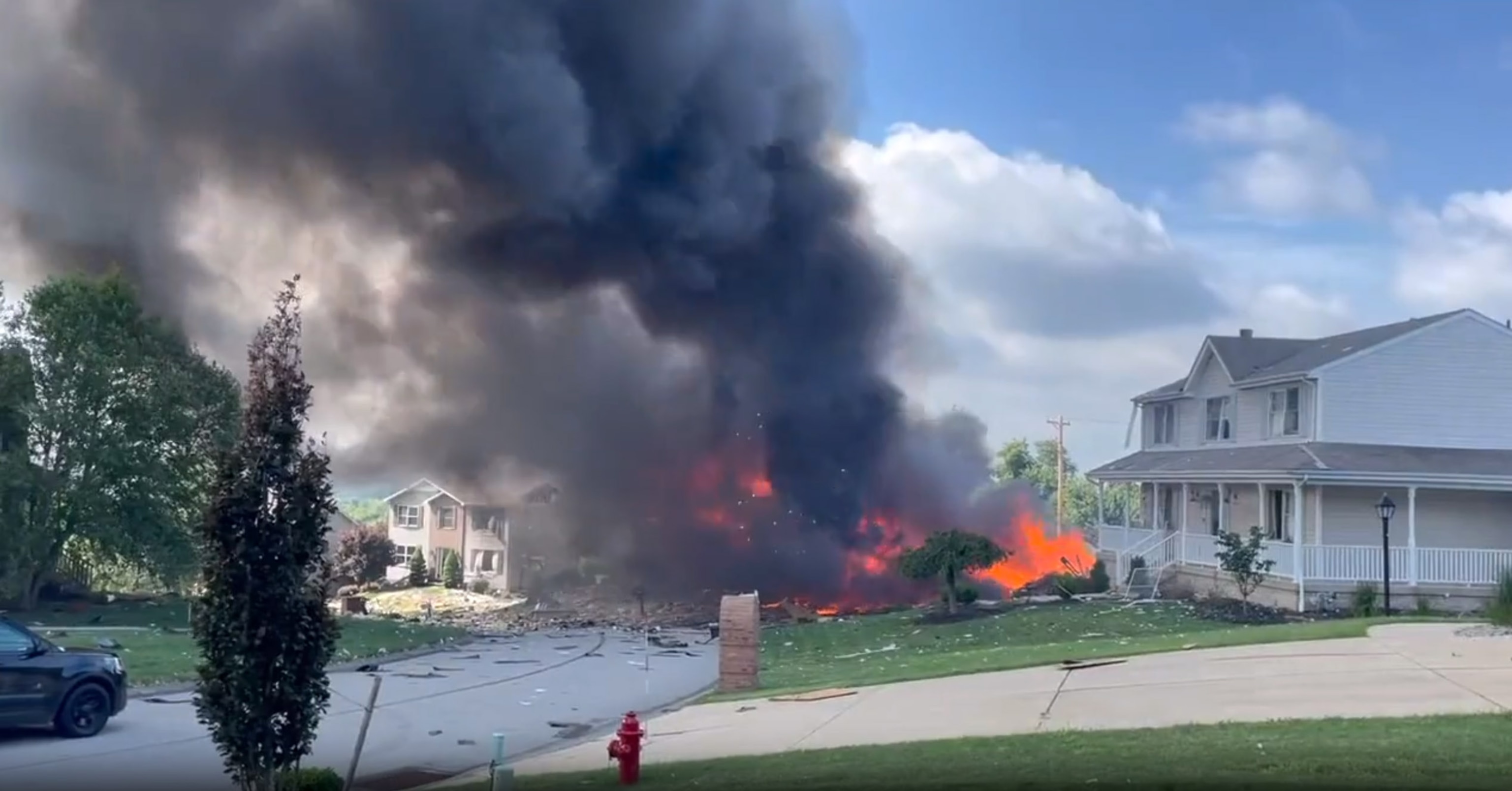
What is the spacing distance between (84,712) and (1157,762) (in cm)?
1101

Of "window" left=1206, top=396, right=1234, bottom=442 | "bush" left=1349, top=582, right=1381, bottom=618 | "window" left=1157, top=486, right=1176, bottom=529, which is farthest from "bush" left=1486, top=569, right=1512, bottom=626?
"window" left=1157, top=486, right=1176, bottom=529

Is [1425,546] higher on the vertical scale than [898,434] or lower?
lower

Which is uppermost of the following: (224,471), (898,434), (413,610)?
(898,434)

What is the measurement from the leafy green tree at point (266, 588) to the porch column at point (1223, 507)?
86.9 feet

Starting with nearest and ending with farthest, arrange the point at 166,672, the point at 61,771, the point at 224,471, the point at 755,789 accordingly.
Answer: the point at 224,471, the point at 755,789, the point at 61,771, the point at 166,672

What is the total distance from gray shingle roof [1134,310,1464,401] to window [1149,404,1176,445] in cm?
62

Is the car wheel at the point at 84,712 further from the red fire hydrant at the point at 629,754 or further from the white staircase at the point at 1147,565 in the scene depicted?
the white staircase at the point at 1147,565

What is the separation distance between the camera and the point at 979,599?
→ 36062mm

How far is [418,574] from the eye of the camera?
58.0 m

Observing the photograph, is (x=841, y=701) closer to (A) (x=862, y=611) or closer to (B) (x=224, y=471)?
(B) (x=224, y=471)

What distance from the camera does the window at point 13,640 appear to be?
14.3 metres

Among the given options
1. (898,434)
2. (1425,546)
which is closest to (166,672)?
(1425,546)

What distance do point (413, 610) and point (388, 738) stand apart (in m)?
30.7

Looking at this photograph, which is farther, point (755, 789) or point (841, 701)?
point (841, 701)
